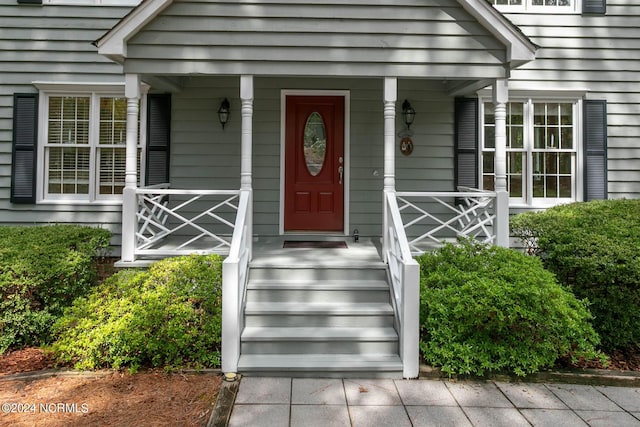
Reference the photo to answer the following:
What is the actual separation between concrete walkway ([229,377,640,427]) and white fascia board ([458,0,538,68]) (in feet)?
12.2

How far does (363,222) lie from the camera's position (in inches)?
281

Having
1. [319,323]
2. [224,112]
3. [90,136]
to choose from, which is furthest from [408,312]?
[90,136]

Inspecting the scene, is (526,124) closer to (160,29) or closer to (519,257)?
(519,257)

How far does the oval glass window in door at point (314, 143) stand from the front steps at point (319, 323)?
8.18 ft

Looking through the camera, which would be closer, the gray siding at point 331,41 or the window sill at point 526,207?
the gray siding at point 331,41

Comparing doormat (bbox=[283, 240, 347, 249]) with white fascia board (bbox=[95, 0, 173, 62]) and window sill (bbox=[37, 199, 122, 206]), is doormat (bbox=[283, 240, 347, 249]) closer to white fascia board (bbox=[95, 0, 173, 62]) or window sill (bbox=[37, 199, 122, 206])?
window sill (bbox=[37, 199, 122, 206])

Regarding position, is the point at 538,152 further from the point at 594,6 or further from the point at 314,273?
the point at 314,273

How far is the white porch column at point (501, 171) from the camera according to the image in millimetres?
5574

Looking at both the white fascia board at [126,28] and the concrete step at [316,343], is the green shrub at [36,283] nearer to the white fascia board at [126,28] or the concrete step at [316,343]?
the concrete step at [316,343]

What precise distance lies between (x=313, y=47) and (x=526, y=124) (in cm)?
390

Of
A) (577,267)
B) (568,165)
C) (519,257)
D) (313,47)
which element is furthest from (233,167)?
(568,165)

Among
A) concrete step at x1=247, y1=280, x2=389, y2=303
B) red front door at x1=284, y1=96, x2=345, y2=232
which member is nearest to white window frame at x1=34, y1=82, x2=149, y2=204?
red front door at x1=284, y1=96, x2=345, y2=232

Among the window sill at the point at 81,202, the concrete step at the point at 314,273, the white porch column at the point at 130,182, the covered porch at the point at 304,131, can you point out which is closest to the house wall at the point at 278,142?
the covered porch at the point at 304,131

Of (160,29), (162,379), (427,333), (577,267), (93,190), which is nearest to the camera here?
(162,379)
